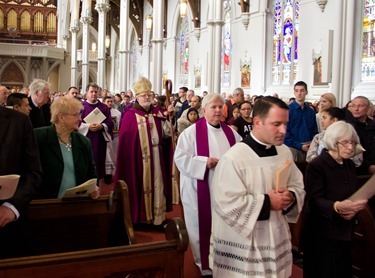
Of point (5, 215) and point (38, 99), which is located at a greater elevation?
point (38, 99)

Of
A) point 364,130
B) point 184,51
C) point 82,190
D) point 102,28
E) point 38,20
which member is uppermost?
point 38,20

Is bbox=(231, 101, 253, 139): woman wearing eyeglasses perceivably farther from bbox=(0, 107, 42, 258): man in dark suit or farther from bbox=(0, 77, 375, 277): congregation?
bbox=(0, 107, 42, 258): man in dark suit

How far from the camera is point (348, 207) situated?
287cm

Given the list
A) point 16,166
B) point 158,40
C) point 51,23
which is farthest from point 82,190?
point 51,23

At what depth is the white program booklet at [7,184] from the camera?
2.29 metres

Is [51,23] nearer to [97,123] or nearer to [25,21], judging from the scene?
Result: [25,21]

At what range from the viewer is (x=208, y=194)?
4.26m

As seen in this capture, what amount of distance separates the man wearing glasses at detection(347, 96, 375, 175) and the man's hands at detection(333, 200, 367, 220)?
225 cm

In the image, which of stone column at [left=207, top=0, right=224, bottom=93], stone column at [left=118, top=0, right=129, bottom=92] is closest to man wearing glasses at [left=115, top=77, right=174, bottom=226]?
stone column at [left=207, top=0, right=224, bottom=93]

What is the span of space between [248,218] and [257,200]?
12 cm

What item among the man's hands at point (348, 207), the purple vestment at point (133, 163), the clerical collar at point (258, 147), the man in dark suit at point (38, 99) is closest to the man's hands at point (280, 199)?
the clerical collar at point (258, 147)

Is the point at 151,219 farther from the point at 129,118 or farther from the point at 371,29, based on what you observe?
the point at 371,29

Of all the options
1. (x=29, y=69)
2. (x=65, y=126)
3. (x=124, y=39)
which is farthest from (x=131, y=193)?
(x=29, y=69)

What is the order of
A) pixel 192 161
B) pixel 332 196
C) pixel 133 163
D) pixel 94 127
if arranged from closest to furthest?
pixel 332 196, pixel 192 161, pixel 133 163, pixel 94 127
